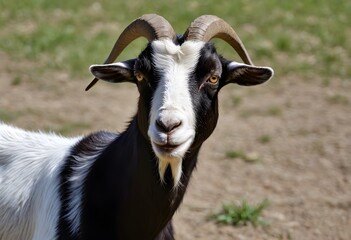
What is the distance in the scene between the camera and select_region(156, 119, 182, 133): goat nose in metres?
4.38

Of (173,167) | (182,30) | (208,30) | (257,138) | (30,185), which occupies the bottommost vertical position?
(257,138)

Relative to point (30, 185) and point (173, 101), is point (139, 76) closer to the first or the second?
point (173, 101)

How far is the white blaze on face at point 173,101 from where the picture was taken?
445 cm

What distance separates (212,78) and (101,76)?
0.76 metres

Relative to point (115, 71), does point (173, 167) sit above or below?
below

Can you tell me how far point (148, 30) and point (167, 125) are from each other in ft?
3.09

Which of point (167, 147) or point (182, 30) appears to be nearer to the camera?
point (167, 147)

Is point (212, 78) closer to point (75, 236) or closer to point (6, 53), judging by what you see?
point (75, 236)

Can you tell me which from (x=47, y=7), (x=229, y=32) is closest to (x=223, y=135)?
(x=229, y=32)

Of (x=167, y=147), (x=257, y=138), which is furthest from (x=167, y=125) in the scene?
(x=257, y=138)

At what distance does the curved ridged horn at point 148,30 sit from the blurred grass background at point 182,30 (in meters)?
5.49

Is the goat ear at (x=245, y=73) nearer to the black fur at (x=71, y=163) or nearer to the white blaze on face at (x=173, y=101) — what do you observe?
the white blaze on face at (x=173, y=101)

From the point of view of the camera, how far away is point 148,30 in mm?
5082

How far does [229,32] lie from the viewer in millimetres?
5355
